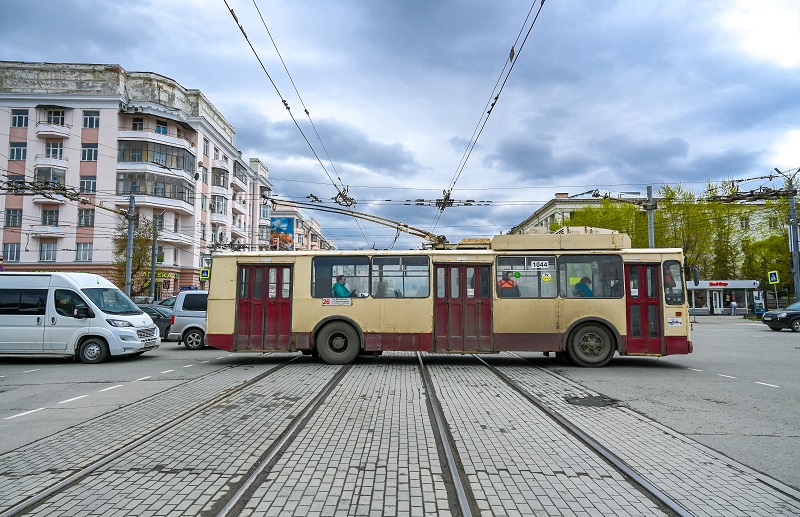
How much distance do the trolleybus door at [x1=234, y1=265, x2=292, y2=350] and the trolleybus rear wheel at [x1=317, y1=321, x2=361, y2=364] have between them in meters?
0.86

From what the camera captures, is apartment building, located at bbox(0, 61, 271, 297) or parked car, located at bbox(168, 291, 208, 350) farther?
apartment building, located at bbox(0, 61, 271, 297)

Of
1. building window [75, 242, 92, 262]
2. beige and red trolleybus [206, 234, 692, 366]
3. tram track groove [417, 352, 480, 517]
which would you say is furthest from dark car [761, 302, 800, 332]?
building window [75, 242, 92, 262]

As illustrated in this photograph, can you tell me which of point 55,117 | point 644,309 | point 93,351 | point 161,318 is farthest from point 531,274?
point 55,117

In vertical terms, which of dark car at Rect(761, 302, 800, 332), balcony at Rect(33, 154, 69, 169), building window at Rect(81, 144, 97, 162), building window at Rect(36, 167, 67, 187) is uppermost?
building window at Rect(81, 144, 97, 162)

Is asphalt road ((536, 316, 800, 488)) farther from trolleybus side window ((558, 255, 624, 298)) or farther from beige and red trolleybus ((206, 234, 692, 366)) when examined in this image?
trolleybus side window ((558, 255, 624, 298))

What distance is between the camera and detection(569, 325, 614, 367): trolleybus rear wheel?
12.7m

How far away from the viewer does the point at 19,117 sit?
46438 millimetres

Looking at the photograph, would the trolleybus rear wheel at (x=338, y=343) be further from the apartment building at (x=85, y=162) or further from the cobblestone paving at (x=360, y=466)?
the apartment building at (x=85, y=162)

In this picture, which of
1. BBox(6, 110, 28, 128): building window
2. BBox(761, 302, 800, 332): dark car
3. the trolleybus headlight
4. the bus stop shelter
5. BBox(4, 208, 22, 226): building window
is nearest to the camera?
the trolleybus headlight

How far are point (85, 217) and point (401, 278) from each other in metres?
42.9

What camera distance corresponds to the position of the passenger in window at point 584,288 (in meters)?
12.9

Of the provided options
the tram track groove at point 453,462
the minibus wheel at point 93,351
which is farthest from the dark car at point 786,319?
the minibus wheel at point 93,351

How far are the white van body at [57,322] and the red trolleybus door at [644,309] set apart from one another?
1264 centimetres

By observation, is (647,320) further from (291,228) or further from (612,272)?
(291,228)
